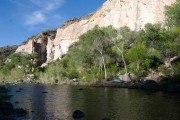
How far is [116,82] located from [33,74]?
6837cm

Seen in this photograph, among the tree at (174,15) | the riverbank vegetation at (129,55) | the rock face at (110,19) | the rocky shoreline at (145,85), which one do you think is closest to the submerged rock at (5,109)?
the rocky shoreline at (145,85)

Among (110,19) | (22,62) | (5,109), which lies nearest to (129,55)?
(110,19)

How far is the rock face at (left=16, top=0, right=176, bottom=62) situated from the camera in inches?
4251

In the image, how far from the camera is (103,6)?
13450cm

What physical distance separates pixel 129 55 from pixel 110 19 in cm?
4267

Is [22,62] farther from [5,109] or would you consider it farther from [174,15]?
[5,109]

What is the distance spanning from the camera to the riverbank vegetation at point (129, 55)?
70188 millimetres

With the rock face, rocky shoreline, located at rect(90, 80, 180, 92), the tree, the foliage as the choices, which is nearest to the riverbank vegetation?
the tree

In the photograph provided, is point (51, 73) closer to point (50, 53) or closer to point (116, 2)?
point (116, 2)

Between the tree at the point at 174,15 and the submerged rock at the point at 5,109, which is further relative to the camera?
the tree at the point at 174,15

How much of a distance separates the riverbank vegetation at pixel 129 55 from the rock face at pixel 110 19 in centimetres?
975

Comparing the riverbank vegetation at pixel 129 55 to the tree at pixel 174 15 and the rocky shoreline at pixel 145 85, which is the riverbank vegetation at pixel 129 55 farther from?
the rocky shoreline at pixel 145 85

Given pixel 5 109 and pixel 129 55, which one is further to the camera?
pixel 129 55

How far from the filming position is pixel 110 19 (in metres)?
127
